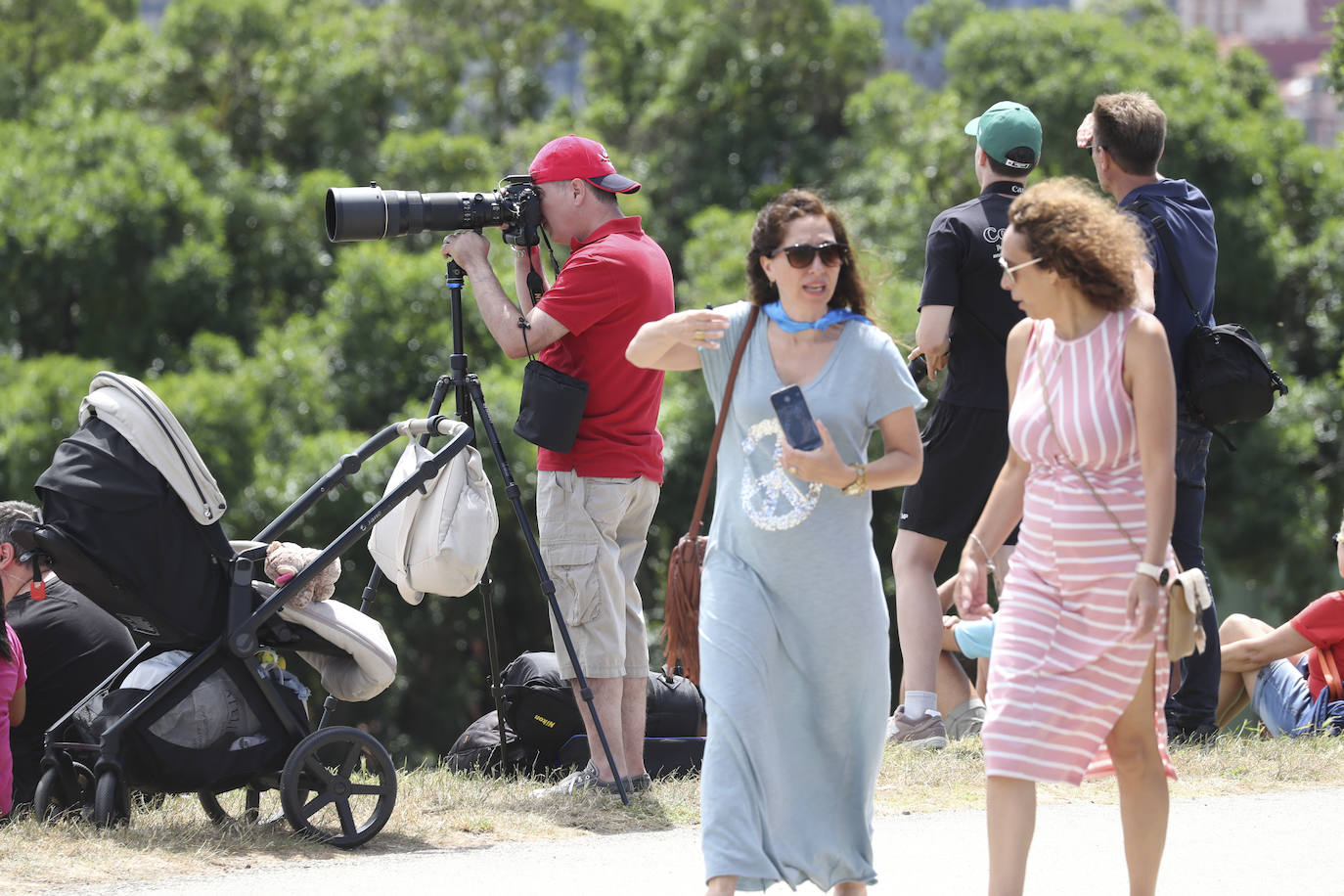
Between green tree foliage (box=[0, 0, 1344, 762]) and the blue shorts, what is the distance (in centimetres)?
702

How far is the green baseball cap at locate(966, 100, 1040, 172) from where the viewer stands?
5504mm

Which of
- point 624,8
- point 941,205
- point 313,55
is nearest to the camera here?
point 941,205

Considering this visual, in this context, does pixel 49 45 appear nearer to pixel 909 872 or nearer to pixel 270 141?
pixel 270 141

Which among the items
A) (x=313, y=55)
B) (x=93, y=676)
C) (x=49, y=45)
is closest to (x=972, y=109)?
(x=313, y=55)

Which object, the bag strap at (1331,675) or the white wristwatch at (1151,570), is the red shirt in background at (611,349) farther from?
the bag strap at (1331,675)

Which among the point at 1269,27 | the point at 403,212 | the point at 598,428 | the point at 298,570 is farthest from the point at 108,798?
the point at 1269,27

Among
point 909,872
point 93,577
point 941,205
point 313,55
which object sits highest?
point 313,55

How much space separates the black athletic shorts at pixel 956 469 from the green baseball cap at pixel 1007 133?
0.87 meters

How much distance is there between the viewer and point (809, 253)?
11.9 feet

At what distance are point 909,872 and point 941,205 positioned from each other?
1447 cm

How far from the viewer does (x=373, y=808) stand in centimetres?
475

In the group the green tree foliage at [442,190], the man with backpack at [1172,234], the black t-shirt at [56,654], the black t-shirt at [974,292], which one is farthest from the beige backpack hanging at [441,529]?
the green tree foliage at [442,190]

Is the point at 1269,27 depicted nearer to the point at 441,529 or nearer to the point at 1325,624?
the point at 1325,624

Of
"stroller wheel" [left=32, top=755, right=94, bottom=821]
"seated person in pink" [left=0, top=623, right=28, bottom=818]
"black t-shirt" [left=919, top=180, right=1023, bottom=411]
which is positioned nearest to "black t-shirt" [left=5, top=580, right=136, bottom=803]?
"seated person in pink" [left=0, top=623, right=28, bottom=818]
